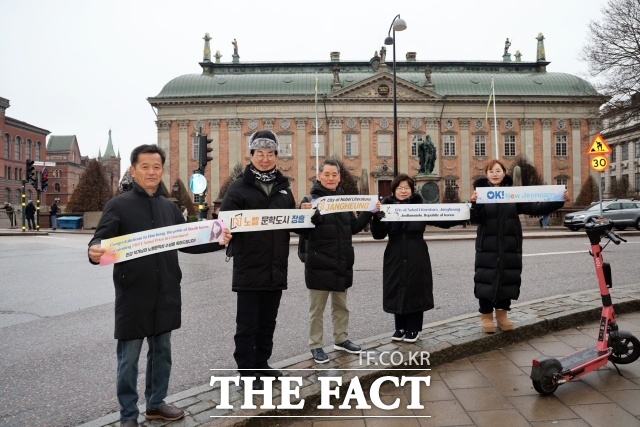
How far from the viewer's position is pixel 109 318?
749 cm

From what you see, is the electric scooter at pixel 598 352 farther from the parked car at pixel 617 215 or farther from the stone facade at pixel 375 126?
the stone facade at pixel 375 126

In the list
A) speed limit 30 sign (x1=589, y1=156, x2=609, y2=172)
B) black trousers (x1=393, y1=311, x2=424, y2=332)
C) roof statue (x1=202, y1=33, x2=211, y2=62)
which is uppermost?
roof statue (x1=202, y1=33, x2=211, y2=62)

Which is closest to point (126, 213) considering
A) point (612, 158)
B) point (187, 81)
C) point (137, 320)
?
point (137, 320)

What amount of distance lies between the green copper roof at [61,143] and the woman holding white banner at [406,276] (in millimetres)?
118651

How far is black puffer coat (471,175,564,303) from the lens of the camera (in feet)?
17.5

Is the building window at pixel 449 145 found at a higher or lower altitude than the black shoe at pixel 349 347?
higher

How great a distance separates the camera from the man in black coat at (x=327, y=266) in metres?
4.82

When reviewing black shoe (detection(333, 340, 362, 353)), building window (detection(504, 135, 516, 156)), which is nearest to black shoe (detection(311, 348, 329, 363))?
black shoe (detection(333, 340, 362, 353))

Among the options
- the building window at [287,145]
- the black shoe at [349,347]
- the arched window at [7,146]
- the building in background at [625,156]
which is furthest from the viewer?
the arched window at [7,146]

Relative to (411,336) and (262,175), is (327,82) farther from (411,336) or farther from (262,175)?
(262,175)

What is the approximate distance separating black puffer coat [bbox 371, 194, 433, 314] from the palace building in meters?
52.9

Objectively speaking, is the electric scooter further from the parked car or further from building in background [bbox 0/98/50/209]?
building in background [bbox 0/98/50/209]

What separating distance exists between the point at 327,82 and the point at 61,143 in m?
76.6

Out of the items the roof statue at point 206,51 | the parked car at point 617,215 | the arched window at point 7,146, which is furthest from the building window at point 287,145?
the arched window at point 7,146
